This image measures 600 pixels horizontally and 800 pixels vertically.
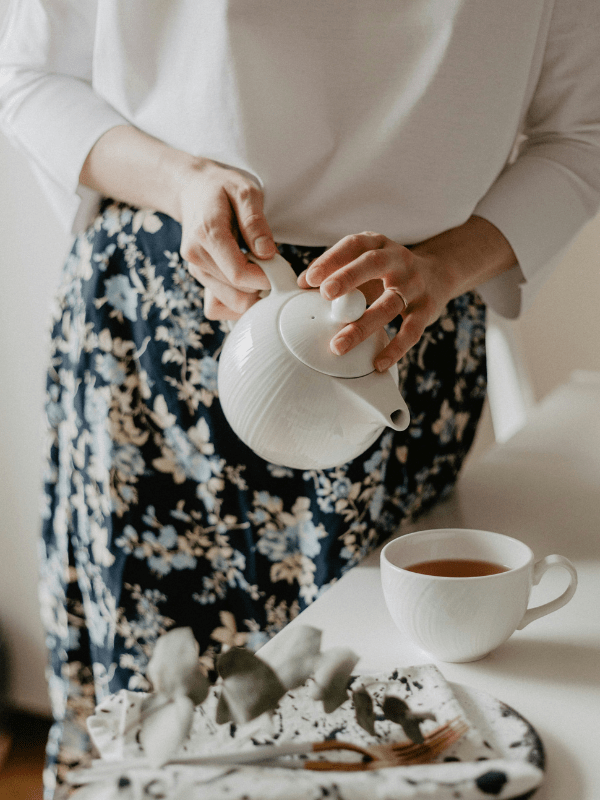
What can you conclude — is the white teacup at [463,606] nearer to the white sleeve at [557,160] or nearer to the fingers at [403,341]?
the fingers at [403,341]

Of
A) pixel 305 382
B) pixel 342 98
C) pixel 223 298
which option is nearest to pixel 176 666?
pixel 305 382

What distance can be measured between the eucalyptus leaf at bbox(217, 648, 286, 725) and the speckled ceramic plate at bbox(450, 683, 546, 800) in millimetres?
115

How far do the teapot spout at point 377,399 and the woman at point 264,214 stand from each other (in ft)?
0.37

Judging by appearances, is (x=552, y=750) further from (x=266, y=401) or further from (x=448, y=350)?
(x=448, y=350)

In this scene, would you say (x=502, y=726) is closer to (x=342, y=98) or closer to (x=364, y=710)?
(x=364, y=710)

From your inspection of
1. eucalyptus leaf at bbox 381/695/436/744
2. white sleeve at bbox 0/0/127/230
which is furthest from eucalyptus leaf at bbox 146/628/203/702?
white sleeve at bbox 0/0/127/230

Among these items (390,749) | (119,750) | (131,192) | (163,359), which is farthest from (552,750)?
(131,192)

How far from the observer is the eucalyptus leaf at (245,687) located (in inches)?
13.2

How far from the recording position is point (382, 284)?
57cm

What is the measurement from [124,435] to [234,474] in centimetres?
11

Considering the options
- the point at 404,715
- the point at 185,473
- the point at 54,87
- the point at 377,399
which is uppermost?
the point at 54,87

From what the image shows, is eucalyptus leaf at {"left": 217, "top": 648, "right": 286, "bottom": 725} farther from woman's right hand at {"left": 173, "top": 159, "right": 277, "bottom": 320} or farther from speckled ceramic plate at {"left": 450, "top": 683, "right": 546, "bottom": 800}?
woman's right hand at {"left": 173, "top": 159, "right": 277, "bottom": 320}

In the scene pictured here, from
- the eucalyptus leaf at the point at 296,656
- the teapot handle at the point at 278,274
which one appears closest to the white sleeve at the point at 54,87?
the teapot handle at the point at 278,274

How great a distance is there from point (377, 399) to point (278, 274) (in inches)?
4.6
